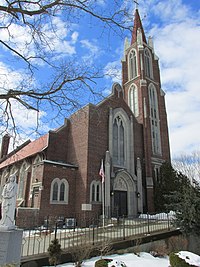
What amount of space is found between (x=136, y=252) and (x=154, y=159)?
16.3 metres

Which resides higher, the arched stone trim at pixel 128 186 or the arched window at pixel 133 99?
the arched window at pixel 133 99

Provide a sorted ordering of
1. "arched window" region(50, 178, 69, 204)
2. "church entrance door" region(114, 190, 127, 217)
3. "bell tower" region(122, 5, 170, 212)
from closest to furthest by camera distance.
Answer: "arched window" region(50, 178, 69, 204) < "church entrance door" region(114, 190, 127, 217) < "bell tower" region(122, 5, 170, 212)

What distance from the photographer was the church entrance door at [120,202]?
2094cm

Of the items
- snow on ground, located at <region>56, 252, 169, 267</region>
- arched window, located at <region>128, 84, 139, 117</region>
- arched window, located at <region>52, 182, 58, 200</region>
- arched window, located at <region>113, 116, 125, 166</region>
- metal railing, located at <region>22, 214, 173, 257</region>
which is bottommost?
snow on ground, located at <region>56, 252, 169, 267</region>

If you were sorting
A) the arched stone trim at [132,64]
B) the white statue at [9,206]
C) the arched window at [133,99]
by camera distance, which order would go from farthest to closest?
the arched stone trim at [132,64], the arched window at [133,99], the white statue at [9,206]

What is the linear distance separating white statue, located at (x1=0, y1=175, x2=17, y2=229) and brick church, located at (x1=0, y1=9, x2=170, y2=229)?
7922mm

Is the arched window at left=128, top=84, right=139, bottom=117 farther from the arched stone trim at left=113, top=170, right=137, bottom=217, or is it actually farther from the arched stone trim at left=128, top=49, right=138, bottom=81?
the arched stone trim at left=113, top=170, right=137, bottom=217

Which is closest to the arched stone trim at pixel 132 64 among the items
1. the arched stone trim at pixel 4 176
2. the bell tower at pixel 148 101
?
the bell tower at pixel 148 101

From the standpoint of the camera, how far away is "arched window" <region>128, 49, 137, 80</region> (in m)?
31.5

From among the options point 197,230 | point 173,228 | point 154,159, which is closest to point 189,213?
point 197,230

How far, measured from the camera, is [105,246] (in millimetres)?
8867

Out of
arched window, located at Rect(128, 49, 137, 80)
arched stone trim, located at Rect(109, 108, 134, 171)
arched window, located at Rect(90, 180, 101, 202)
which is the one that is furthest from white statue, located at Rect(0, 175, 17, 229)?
arched window, located at Rect(128, 49, 137, 80)

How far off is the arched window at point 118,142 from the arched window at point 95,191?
353 centimetres

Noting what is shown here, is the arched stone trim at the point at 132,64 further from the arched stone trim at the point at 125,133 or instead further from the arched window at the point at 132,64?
the arched stone trim at the point at 125,133
